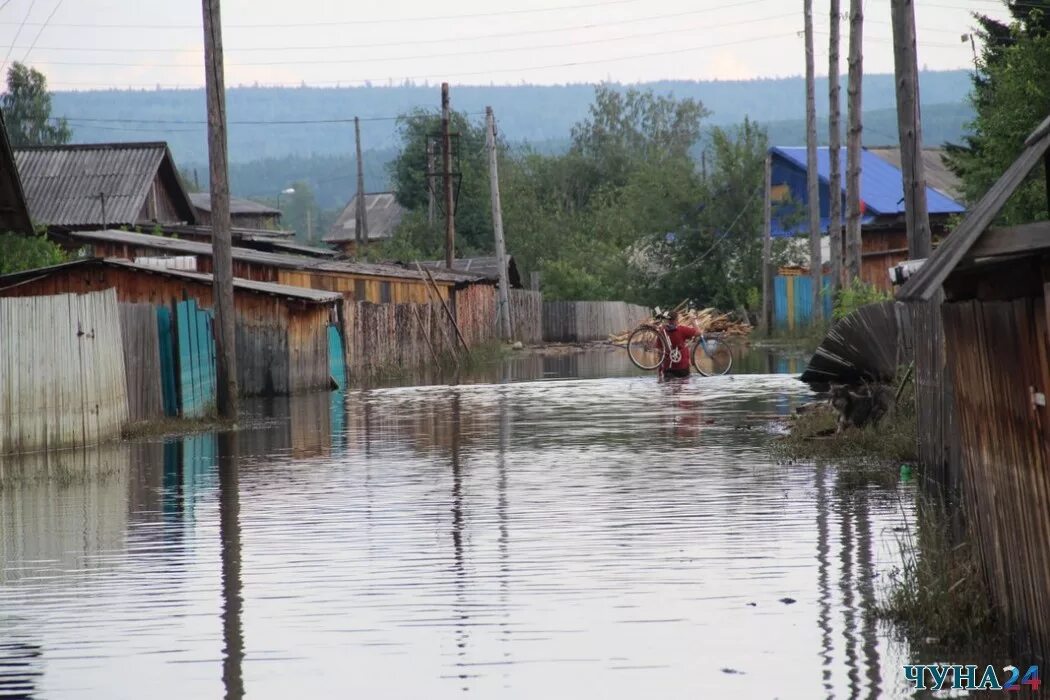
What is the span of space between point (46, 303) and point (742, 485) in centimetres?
881

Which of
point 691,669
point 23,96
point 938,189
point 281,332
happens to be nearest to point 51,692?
point 691,669

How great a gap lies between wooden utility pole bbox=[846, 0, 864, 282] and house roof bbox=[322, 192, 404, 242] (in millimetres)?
74368

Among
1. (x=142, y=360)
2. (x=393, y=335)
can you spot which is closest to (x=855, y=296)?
(x=142, y=360)

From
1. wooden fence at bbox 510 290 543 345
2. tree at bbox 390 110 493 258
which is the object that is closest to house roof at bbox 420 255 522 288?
wooden fence at bbox 510 290 543 345

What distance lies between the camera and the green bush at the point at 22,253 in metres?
29.5

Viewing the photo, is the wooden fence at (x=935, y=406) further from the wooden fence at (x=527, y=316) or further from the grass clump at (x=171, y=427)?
the wooden fence at (x=527, y=316)

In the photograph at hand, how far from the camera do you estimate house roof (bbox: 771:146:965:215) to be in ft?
195

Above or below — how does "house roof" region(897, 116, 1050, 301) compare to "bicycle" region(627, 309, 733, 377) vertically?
above

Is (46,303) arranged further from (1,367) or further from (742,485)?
(742,485)

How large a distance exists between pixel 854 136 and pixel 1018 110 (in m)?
3.57

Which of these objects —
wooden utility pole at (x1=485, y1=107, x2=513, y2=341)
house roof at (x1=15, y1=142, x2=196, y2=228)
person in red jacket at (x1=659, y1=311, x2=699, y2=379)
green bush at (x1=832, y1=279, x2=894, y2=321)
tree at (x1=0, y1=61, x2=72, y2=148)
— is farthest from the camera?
tree at (x1=0, y1=61, x2=72, y2=148)

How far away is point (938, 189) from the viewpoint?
208ft

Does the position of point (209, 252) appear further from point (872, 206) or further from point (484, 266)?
point (872, 206)

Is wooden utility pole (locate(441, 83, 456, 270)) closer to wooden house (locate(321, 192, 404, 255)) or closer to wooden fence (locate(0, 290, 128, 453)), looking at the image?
wooden fence (locate(0, 290, 128, 453))
